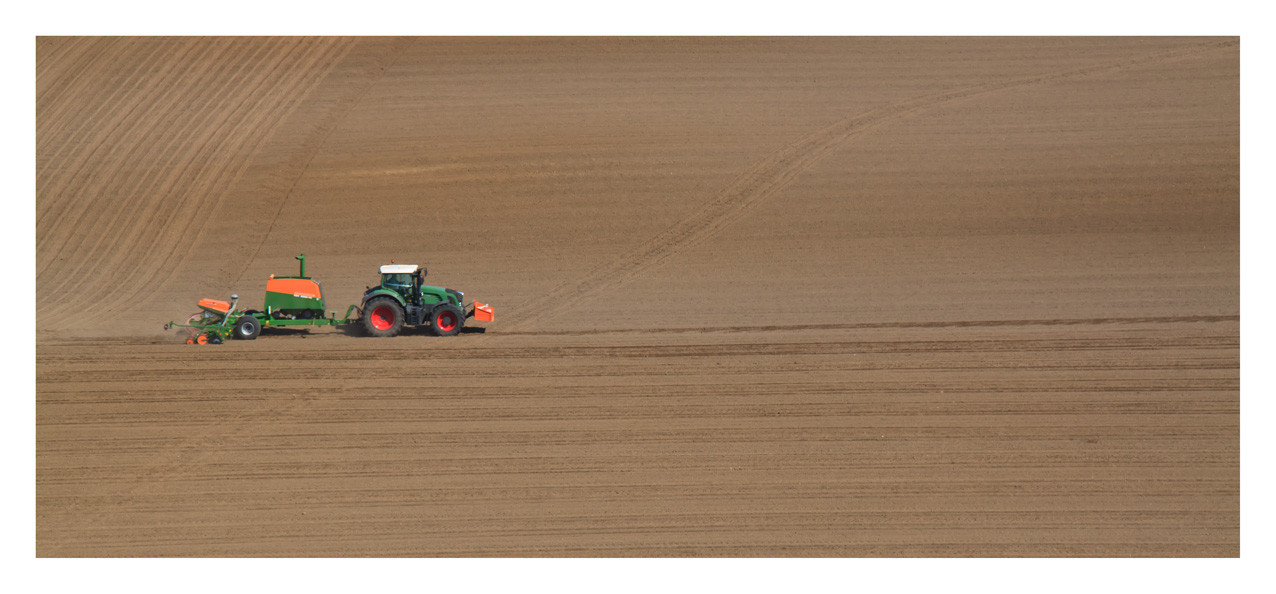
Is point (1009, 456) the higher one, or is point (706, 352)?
point (706, 352)

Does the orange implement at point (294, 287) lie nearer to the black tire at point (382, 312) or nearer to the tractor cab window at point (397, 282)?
the black tire at point (382, 312)

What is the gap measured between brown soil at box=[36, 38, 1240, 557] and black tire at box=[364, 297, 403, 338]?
0.23 meters

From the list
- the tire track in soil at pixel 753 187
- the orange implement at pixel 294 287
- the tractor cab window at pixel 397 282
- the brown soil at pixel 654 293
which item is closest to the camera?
the brown soil at pixel 654 293

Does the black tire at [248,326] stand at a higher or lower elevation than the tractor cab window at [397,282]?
lower

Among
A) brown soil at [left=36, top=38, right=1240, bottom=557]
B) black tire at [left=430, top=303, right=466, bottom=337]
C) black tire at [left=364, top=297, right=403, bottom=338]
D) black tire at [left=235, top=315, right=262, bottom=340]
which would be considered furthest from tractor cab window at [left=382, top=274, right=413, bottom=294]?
black tire at [left=235, top=315, right=262, bottom=340]

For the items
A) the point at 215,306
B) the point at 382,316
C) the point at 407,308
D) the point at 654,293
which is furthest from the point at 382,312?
the point at 654,293

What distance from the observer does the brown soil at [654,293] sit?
7.83m

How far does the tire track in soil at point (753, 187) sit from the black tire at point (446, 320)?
0.48 metres

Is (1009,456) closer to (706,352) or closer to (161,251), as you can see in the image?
(706,352)

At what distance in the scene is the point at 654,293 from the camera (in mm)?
8688

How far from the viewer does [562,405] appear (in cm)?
805

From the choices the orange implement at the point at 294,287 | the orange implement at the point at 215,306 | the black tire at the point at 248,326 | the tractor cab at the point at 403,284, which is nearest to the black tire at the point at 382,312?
the tractor cab at the point at 403,284

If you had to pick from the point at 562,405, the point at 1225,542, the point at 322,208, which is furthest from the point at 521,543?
the point at 1225,542

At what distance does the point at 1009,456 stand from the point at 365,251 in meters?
6.04
